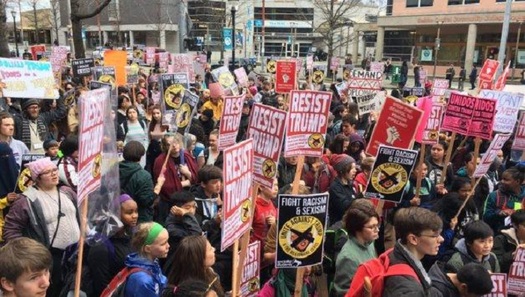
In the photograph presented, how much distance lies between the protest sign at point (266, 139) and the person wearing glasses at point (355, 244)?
80cm

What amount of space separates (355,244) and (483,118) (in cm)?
387

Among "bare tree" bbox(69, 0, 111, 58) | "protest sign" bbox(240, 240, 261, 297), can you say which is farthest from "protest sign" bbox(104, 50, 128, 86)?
"protest sign" bbox(240, 240, 261, 297)

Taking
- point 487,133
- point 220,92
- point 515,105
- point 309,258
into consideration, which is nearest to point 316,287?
point 309,258

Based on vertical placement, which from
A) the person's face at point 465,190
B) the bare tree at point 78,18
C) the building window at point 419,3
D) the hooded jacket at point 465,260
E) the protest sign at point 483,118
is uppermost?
the building window at point 419,3

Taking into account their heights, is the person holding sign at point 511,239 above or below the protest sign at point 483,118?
below

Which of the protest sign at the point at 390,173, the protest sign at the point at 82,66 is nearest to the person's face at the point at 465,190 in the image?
the protest sign at the point at 390,173

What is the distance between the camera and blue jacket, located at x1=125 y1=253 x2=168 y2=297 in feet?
10.7

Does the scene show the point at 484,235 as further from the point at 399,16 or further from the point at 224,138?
the point at 399,16

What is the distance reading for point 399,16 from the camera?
46.3 m

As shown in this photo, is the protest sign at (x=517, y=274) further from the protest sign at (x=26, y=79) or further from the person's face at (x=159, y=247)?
the protest sign at (x=26, y=79)

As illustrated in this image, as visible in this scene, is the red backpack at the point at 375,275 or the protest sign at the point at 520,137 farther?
the protest sign at the point at 520,137

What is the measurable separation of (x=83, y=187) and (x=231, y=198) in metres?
1.14

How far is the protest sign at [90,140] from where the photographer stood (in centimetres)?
368

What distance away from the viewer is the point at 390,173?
511cm
